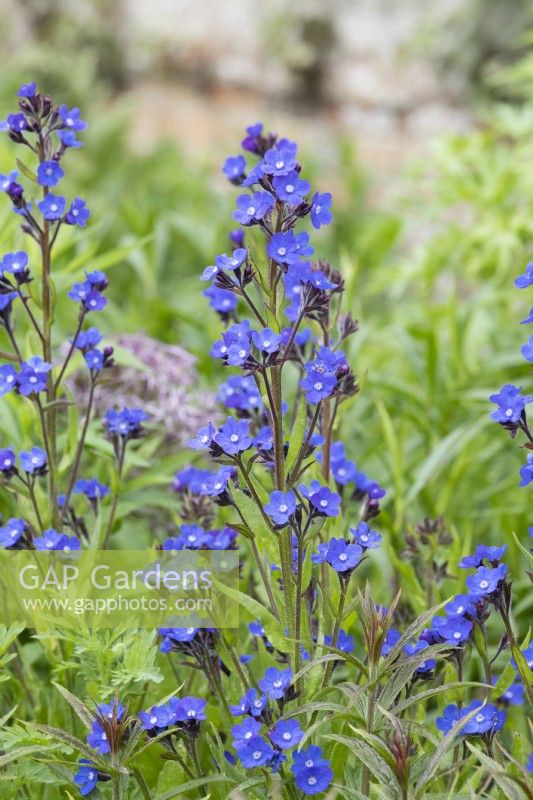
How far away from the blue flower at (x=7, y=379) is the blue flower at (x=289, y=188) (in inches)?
25.9

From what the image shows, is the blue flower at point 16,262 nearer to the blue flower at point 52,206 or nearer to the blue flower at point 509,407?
the blue flower at point 52,206

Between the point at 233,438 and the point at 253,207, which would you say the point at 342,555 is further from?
the point at 253,207

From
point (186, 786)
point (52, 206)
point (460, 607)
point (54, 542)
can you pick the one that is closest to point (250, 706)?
point (186, 786)

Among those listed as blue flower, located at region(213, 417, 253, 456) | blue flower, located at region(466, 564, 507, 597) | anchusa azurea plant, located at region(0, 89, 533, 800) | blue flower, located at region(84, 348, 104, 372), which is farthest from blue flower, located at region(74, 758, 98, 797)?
blue flower, located at region(84, 348, 104, 372)

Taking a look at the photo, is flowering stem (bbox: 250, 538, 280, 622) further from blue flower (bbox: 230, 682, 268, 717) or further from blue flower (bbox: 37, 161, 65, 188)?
blue flower (bbox: 37, 161, 65, 188)

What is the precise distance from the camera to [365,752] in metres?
1.56

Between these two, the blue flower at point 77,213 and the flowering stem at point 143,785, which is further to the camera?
the blue flower at point 77,213

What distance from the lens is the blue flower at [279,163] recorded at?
5.23ft

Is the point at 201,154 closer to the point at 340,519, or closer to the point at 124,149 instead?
the point at 124,149

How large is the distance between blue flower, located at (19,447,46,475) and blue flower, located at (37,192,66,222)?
46 cm

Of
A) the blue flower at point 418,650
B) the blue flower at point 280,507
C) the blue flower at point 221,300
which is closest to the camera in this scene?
the blue flower at point 280,507

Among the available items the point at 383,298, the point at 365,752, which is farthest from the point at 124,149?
the point at 365,752

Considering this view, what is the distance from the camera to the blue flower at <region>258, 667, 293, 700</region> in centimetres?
164

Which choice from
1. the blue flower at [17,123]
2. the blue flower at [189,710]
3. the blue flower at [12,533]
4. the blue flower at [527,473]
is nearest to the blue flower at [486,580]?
the blue flower at [527,473]
